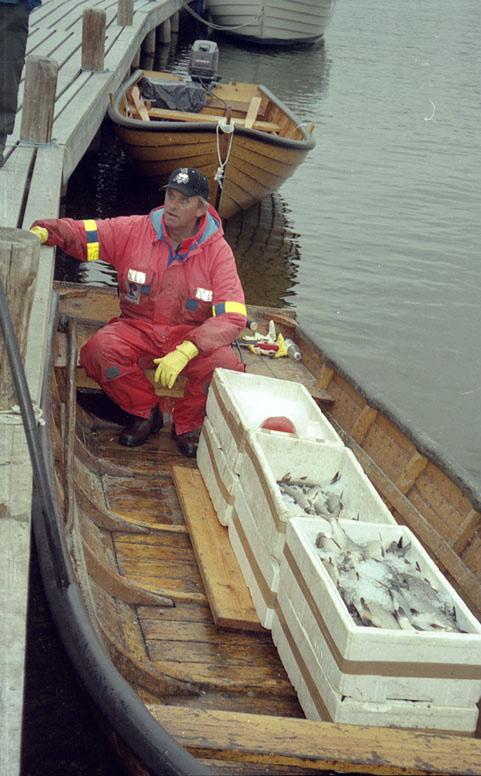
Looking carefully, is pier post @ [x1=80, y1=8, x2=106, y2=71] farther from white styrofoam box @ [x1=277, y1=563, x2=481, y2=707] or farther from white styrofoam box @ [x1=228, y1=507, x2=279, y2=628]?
white styrofoam box @ [x1=277, y1=563, x2=481, y2=707]

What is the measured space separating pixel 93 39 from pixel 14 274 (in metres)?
8.96

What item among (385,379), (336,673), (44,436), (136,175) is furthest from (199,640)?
(136,175)

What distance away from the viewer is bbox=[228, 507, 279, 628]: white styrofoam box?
387 cm

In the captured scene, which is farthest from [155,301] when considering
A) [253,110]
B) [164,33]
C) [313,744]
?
[164,33]

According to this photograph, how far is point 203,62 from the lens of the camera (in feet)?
50.1

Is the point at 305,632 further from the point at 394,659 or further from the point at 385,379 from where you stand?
the point at 385,379

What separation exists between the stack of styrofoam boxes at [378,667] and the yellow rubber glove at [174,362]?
6.01ft

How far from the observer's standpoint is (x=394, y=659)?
10.5ft

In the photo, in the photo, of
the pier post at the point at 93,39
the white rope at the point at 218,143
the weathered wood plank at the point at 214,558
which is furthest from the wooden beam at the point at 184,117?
the weathered wood plank at the point at 214,558

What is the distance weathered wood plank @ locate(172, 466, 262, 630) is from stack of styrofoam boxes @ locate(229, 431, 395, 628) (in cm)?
5

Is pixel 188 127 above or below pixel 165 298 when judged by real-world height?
below

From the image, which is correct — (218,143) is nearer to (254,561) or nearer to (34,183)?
(34,183)

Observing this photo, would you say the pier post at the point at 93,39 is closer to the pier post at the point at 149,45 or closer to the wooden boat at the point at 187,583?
the wooden boat at the point at 187,583

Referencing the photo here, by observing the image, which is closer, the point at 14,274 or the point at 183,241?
the point at 14,274
